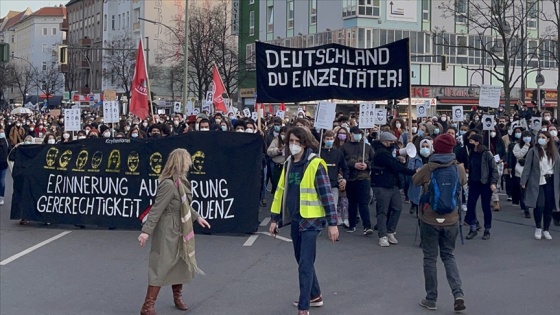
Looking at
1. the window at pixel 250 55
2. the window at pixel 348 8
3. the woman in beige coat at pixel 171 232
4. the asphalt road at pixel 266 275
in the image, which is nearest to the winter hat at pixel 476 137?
the asphalt road at pixel 266 275

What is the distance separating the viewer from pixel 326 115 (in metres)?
13.5

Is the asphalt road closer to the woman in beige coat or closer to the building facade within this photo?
the woman in beige coat

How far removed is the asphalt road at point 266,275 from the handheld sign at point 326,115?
183 centimetres

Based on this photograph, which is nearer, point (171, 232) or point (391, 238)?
point (171, 232)

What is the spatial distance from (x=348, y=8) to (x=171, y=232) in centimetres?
5639

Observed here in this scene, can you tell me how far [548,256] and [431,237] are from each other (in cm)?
392

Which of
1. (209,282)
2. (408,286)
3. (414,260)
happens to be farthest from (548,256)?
(209,282)

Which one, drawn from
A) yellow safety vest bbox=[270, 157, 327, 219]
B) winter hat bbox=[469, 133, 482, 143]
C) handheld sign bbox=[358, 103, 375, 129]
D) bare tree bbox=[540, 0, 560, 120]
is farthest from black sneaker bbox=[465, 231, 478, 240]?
bare tree bbox=[540, 0, 560, 120]

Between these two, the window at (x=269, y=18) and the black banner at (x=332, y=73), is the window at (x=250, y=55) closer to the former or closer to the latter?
the window at (x=269, y=18)

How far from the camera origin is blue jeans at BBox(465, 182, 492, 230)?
516 inches

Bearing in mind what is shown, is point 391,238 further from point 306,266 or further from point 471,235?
point 306,266

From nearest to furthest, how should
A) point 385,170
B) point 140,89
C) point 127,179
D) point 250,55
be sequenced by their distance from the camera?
1. point 385,170
2. point 127,179
3. point 140,89
4. point 250,55

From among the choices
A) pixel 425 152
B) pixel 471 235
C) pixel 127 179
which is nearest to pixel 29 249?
pixel 127 179

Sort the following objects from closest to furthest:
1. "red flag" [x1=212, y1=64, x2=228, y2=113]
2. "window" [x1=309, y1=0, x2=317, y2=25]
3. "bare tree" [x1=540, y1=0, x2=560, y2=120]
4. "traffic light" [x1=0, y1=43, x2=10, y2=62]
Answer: "traffic light" [x1=0, y1=43, x2=10, y2=62] → "red flag" [x1=212, y1=64, x2=228, y2=113] → "bare tree" [x1=540, y1=0, x2=560, y2=120] → "window" [x1=309, y1=0, x2=317, y2=25]
